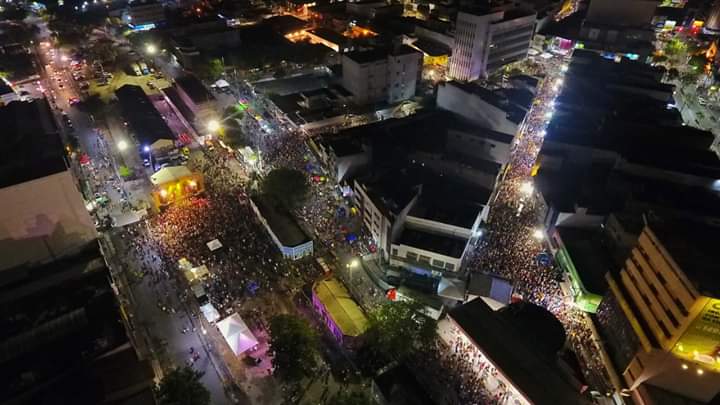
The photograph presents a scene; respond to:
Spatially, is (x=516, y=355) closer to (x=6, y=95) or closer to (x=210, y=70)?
(x=210, y=70)

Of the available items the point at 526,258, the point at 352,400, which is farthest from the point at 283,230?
the point at 526,258

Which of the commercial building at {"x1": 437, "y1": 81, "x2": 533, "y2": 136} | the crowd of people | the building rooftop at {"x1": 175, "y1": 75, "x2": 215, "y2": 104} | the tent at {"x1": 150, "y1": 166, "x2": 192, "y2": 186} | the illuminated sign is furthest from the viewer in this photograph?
the building rooftop at {"x1": 175, "y1": 75, "x2": 215, "y2": 104}

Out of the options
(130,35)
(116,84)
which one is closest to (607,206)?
(116,84)

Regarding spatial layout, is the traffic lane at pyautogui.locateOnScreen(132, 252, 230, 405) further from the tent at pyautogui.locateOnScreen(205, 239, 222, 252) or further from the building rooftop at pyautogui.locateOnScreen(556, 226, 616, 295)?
the building rooftop at pyautogui.locateOnScreen(556, 226, 616, 295)

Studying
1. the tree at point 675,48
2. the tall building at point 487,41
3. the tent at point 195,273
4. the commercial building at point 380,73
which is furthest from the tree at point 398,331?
the tree at point 675,48

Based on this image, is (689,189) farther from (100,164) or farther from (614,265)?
(100,164)

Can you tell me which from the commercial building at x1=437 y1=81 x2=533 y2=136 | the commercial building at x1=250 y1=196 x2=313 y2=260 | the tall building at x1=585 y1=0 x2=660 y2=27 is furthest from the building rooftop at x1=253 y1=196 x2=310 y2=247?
the tall building at x1=585 y1=0 x2=660 y2=27
